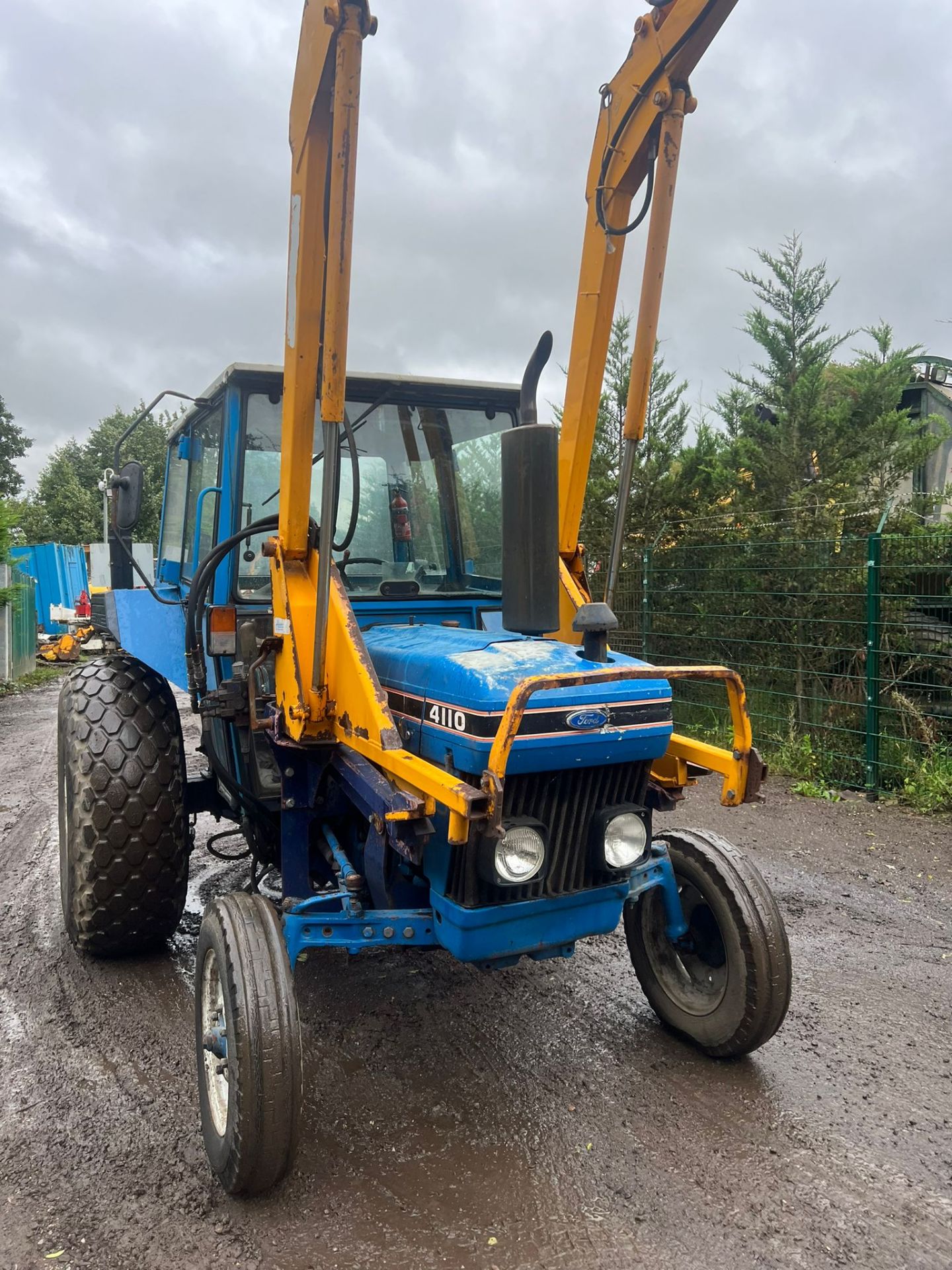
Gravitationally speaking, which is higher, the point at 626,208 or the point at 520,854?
the point at 626,208

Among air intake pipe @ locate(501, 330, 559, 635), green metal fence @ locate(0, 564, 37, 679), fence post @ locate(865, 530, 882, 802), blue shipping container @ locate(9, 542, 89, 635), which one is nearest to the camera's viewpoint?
air intake pipe @ locate(501, 330, 559, 635)

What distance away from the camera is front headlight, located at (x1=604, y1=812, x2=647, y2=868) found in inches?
98.3

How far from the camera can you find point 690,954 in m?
3.06

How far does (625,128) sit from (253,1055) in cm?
308

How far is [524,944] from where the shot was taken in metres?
2.48

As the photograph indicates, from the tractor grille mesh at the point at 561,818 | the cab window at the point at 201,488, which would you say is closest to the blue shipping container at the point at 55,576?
the cab window at the point at 201,488

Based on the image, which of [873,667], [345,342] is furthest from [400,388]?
[873,667]

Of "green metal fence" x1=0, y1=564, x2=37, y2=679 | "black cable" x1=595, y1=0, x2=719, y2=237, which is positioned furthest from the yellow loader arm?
"green metal fence" x1=0, y1=564, x2=37, y2=679

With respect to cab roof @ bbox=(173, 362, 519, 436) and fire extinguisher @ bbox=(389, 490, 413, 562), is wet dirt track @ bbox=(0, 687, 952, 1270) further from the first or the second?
cab roof @ bbox=(173, 362, 519, 436)

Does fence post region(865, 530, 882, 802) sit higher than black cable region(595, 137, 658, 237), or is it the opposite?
black cable region(595, 137, 658, 237)

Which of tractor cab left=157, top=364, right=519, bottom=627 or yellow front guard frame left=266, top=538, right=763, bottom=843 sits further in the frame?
tractor cab left=157, top=364, right=519, bottom=627

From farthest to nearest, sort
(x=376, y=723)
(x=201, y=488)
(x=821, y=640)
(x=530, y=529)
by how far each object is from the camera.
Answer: (x=821, y=640) < (x=201, y=488) < (x=376, y=723) < (x=530, y=529)

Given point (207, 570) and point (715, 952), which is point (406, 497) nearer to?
point (207, 570)

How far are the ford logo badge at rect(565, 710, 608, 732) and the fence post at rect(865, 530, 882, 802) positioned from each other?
14.5 ft
